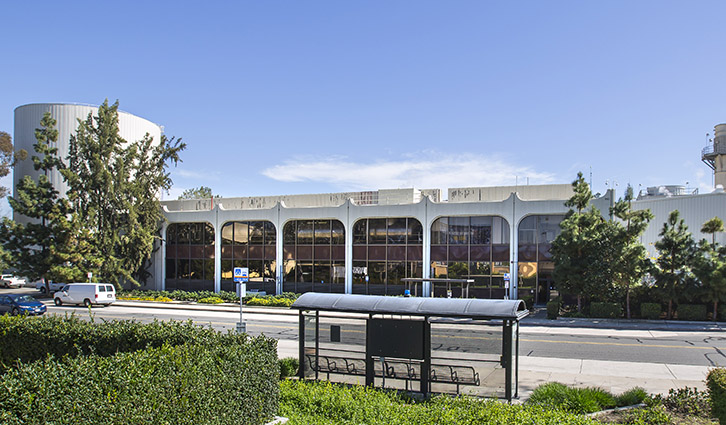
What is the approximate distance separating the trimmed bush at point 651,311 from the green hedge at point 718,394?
22.8 m

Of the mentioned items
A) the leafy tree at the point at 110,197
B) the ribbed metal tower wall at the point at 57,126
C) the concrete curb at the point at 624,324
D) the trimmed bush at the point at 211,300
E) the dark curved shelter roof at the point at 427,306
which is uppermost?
the ribbed metal tower wall at the point at 57,126

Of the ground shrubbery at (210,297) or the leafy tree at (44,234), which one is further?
the leafy tree at (44,234)

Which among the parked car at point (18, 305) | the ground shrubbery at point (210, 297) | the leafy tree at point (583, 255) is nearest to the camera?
the leafy tree at point (583, 255)

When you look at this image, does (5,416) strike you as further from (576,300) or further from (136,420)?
(576,300)

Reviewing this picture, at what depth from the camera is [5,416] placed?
6.25 meters

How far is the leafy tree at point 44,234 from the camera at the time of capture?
42.4m

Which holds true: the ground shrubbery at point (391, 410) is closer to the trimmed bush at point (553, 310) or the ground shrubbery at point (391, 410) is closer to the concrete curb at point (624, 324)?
the concrete curb at point (624, 324)

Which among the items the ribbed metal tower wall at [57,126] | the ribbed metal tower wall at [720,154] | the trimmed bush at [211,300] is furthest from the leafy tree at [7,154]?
the ribbed metal tower wall at [720,154]

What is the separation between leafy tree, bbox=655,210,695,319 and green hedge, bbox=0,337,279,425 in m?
27.4

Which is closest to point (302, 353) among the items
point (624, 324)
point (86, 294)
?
point (624, 324)

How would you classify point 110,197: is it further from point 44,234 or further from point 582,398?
point 582,398

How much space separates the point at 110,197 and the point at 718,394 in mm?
45051

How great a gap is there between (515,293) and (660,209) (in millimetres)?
18411

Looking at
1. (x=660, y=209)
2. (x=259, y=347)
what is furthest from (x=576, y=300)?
(x=259, y=347)
